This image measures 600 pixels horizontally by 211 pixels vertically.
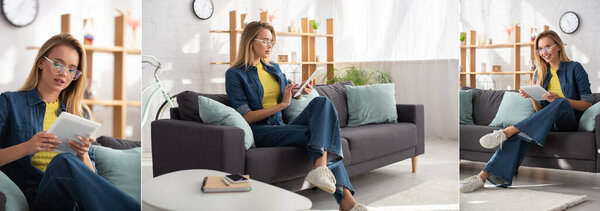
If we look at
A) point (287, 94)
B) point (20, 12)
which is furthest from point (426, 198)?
point (20, 12)

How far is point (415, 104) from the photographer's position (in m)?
1.90

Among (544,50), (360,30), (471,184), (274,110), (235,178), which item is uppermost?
(360,30)

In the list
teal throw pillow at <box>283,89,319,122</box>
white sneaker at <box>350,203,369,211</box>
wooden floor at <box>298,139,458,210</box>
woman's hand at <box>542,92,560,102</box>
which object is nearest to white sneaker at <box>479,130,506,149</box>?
wooden floor at <box>298,139,458,210</box>

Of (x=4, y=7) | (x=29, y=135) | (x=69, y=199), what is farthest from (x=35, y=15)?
(x=69, y=199)

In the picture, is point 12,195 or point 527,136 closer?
point 12,195

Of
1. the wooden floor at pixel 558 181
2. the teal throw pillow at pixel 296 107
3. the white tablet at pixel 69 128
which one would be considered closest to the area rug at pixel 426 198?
the wooden floor at pixel 558 181

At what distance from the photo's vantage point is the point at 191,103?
65.9 inches

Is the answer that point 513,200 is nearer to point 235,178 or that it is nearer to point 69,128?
point 235,178

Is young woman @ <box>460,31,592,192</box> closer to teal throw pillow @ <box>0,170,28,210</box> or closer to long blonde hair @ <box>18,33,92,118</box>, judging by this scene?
long blonde hair @ <box>18,33,92,118</box>

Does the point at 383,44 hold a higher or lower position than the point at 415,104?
higher

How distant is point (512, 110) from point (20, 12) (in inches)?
63.9

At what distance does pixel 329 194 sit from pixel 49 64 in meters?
1.22

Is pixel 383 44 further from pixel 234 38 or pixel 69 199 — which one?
pixel 69 199

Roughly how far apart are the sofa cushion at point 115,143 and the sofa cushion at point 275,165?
457 mm
